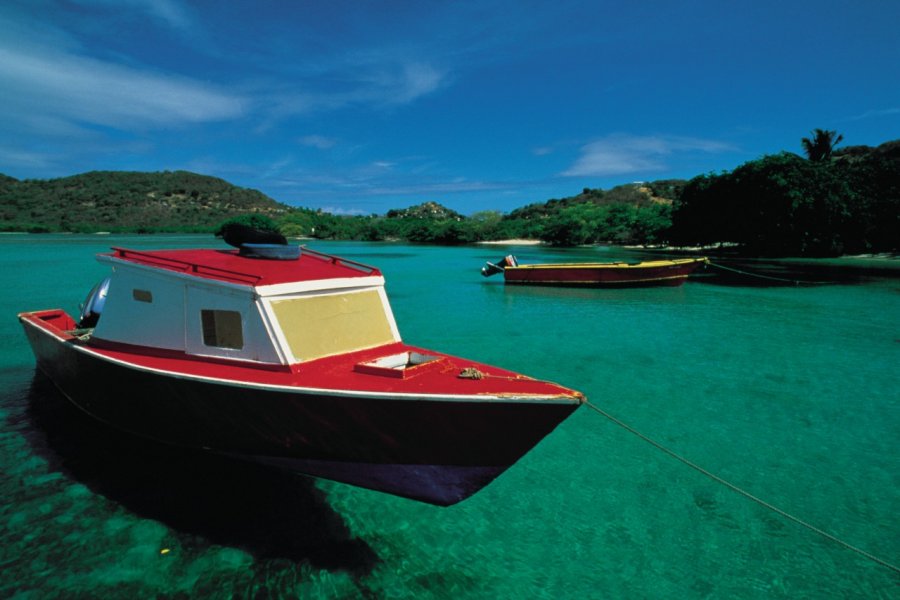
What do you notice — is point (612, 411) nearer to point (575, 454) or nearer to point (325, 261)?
point (575, 454)

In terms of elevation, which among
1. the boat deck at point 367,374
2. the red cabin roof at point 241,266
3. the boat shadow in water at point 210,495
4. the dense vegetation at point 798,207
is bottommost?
the boat shadow in water at point 210,495

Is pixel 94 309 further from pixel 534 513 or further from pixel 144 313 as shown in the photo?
pixel 534 513

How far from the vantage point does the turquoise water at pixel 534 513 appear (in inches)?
236

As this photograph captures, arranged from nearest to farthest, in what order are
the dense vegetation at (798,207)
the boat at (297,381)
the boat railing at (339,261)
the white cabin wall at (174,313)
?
the boat at (297,381) → the white cabin wall at (174,313) → the boat railing at (339,261) → the dense vegetation at (798,207)

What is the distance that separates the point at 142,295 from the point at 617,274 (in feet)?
109

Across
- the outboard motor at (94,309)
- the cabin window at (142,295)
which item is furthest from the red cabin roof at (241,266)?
the outboard motor at (94,309)

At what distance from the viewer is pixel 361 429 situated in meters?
5.79

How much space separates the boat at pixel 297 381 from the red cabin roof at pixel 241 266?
39 mm

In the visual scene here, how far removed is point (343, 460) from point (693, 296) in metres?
32.5

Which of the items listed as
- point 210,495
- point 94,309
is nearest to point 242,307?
point 210,495

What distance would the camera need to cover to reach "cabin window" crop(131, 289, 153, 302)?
25.8 ft

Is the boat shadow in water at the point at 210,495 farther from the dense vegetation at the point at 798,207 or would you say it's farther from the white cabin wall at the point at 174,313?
the dense vegetation at the point at 798,207

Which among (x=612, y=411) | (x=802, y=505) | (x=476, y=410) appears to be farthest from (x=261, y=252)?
(x=802, y=505)

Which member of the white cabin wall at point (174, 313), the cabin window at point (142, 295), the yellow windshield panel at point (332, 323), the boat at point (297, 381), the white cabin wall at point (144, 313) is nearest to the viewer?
the boat at point (297, 381)
